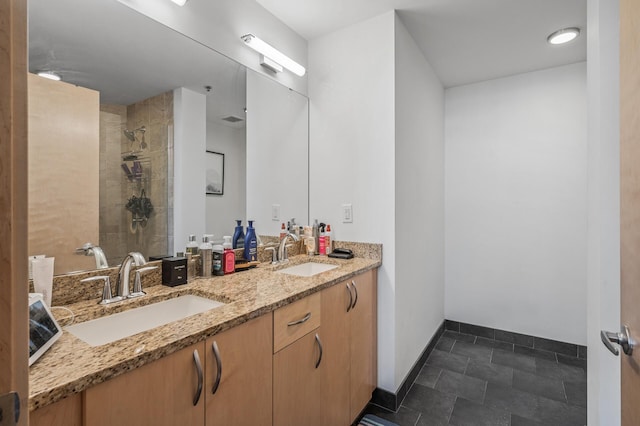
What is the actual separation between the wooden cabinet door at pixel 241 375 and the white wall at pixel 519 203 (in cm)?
255

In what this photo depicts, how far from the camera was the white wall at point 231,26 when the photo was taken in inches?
58.2

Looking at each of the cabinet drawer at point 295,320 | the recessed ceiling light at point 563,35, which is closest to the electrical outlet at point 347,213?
the cabinet drawer at point 295,320

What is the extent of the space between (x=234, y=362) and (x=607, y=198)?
1441 millimetres

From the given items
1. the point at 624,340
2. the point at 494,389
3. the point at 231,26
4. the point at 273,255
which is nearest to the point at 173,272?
the point at 273,255

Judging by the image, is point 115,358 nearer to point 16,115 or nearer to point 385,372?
point 16,115

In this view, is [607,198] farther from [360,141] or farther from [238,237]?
[238,237]

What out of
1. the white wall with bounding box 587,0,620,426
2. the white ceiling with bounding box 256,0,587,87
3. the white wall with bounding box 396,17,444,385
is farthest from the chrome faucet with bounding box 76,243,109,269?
the white wall with bounding box 587,0,620,426

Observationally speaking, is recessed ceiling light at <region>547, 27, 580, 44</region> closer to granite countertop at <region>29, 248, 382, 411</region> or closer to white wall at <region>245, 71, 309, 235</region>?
white wall at <region>245, 71, 309, 235</region>

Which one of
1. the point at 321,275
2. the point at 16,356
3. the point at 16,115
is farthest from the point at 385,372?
the point at 16,115

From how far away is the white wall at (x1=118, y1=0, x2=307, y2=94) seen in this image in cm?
148

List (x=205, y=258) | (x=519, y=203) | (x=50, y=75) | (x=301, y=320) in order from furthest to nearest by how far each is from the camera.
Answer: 1. (x=519, y=203)
2. (x=205, y=258)
3. (x=301, y=320)
4. (x=50, y=75)

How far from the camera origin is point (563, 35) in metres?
2.21

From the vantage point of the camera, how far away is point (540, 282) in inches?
110

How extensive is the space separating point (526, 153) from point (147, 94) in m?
3.00
